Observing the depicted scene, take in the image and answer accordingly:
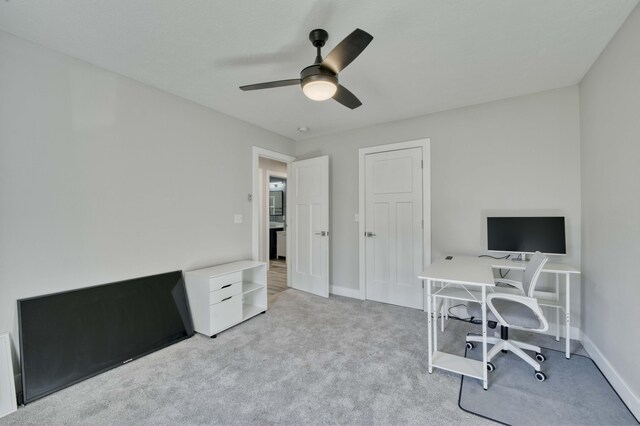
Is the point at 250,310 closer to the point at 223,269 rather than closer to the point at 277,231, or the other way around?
the point at 223,269

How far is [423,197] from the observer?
11.0 feet

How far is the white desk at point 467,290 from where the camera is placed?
6.25 feet

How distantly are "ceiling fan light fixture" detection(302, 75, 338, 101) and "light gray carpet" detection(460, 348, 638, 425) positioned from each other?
2.24 meters

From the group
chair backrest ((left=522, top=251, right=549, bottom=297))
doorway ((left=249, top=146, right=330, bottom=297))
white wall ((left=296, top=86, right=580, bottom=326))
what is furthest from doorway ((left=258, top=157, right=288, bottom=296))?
chair backrest ((left=522, top=251, right=549, bottom=297))

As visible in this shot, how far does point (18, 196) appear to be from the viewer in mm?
1870

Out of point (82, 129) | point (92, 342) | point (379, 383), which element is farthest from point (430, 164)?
point (92, 342)

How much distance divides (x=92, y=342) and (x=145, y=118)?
6.44 feet

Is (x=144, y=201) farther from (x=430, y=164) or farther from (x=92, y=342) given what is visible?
(x=430, y=164)

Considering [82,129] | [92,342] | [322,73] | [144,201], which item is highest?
[322,73]

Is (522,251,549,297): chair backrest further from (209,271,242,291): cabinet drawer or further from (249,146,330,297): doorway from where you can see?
(209,271,242,291): cabinet drawer

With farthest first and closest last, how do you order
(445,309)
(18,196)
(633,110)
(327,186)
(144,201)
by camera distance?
(327,186) < (445,309) < (144,201) < (18,196) < (633,110)

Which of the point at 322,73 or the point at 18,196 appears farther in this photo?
the point at 18,196

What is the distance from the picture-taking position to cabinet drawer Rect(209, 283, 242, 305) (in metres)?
2.65

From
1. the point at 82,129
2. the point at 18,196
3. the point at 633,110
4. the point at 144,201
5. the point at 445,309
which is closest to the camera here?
the point at 633,110
